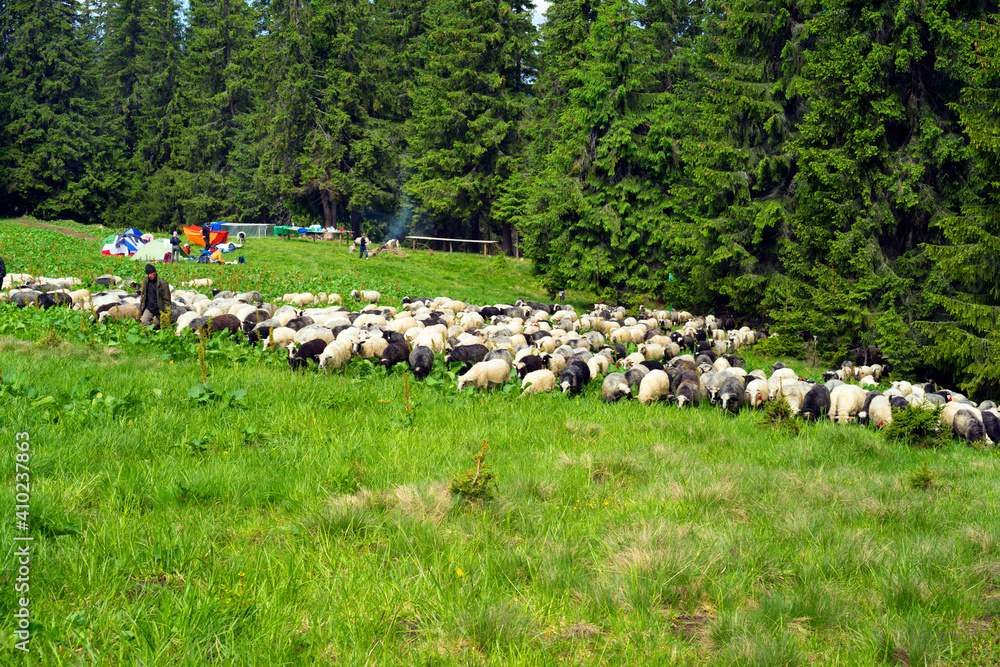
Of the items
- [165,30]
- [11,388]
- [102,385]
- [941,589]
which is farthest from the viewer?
[165,30]

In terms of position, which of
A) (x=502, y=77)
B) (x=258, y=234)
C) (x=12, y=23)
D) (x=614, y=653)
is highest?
(x=12, y=23)

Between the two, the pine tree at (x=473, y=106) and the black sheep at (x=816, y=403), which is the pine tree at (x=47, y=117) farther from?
the black sheep at (x=816, y=403)

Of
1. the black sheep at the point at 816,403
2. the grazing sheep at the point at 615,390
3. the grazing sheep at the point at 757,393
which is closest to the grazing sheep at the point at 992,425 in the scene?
the black sheep at the point at 816,403

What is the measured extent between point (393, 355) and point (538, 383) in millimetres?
2581

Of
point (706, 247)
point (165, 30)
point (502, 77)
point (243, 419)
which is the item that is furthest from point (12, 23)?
point (243, 419)

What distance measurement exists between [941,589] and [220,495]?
187 inches

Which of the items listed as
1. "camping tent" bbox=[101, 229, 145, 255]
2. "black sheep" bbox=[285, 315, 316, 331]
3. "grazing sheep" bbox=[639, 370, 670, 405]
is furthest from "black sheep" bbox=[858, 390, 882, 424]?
"camping tent" bbox=[101, 229, 145, 255]

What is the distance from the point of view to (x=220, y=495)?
4.55 meters

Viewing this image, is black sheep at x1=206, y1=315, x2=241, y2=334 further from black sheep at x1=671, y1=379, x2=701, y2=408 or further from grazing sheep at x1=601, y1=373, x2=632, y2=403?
black sheep at x1=671, y1=379, x2=701, y2=408

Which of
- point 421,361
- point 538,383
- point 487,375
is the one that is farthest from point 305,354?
point 538,383

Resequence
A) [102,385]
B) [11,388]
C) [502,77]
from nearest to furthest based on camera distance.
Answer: [11,388] < [102,385] < [502,77]

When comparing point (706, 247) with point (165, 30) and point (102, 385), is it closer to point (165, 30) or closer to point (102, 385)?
point (102, 385)

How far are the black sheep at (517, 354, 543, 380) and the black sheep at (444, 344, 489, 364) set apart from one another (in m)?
0.80

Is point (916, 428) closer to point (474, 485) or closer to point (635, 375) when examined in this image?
point (635, 375)
